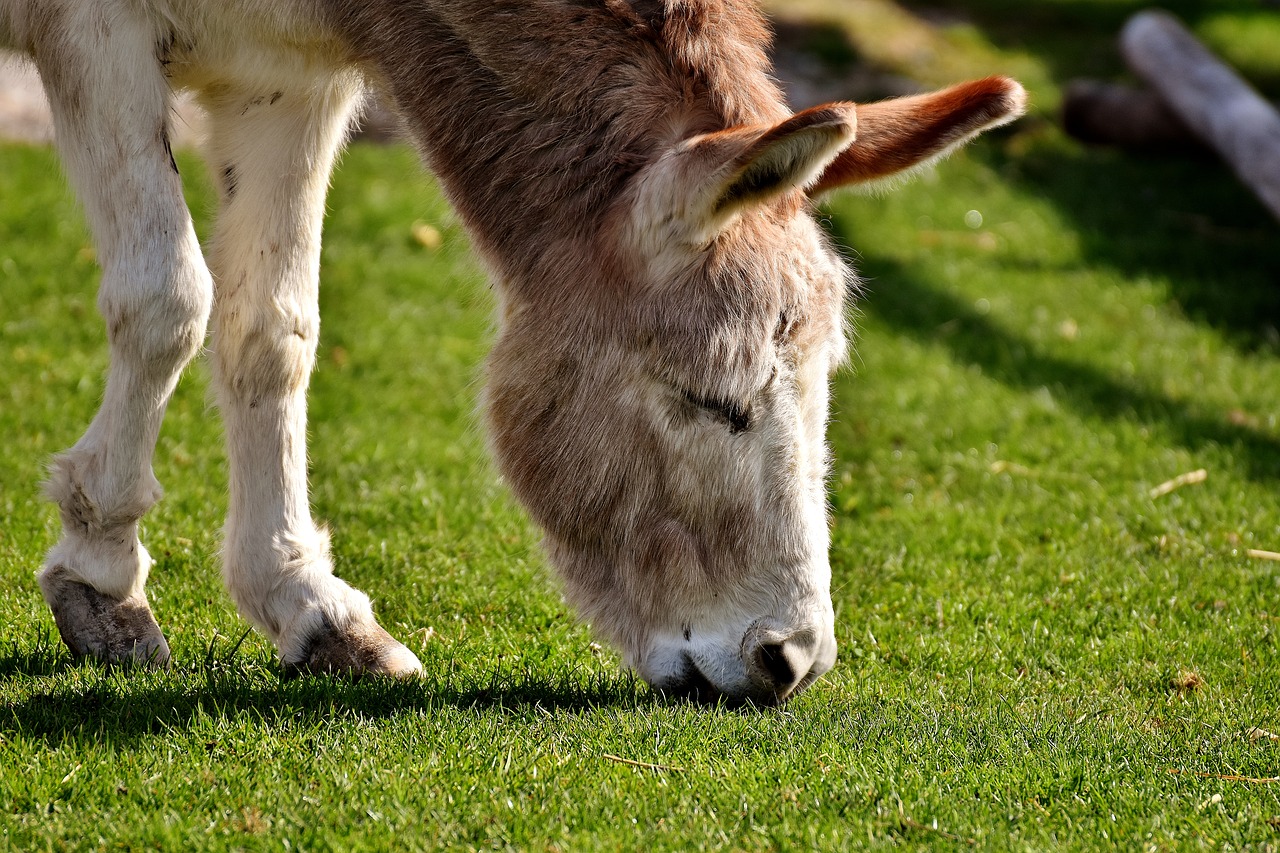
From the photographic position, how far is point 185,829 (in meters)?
2.58

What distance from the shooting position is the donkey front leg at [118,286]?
3.22 meters

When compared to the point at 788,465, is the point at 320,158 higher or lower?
higher

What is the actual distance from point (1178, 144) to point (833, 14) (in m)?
3.55

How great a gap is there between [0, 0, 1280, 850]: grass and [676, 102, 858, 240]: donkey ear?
36.0 inches

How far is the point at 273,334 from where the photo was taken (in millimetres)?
3719

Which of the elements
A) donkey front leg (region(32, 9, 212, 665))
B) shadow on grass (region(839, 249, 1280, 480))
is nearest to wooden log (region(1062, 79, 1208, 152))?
shadow on grass (region(839, 249, 1280, 480))

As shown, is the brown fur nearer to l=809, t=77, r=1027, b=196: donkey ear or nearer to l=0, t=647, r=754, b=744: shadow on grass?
l=809, t=77, r=1027, b=196: donkey ear

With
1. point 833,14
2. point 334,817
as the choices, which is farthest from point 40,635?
point 833,14

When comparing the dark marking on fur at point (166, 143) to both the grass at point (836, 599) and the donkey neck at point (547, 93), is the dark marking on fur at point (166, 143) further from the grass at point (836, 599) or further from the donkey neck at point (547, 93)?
the grass at point (836, 599)

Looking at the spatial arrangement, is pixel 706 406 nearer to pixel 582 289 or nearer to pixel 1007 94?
pixel 582 289

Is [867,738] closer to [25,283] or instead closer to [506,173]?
[506,173]

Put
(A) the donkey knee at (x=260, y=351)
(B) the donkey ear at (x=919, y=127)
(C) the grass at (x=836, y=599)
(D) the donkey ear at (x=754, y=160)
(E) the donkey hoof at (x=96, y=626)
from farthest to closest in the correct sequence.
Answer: (A) the donkey knee at (x=260, y=351)
(E) the donkey hoof at (x=96, y=626)
(B) the donkey ear at (x=919, y=127)
(C) the grass at (x=836, y=599)
(D) the donkey ear at (x=754, y=160)

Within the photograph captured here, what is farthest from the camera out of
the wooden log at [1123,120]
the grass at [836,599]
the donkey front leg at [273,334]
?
the wooden log at [1123,120]

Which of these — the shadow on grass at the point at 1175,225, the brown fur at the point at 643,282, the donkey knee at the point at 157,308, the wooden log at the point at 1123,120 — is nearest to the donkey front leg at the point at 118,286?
the donkey knee at the point at 157,308
